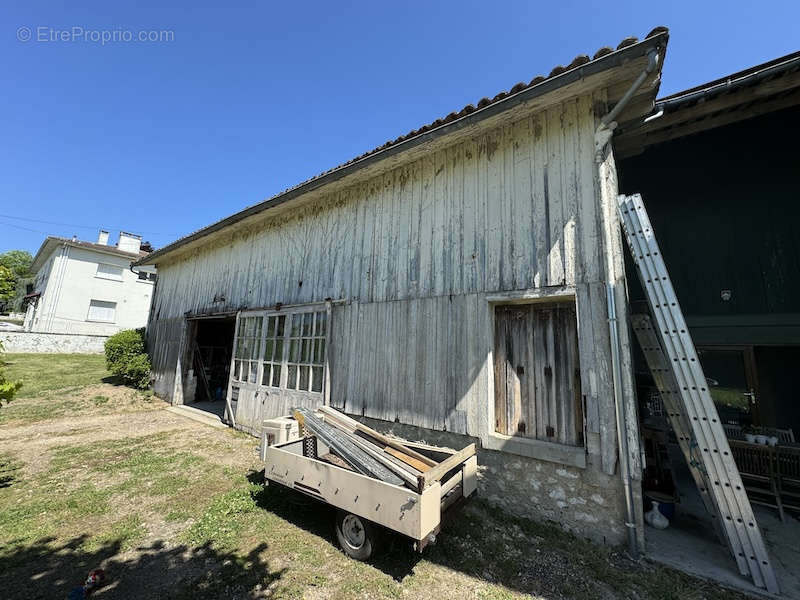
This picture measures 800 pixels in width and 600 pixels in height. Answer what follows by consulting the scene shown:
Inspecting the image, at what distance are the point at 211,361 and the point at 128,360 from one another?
299 cm

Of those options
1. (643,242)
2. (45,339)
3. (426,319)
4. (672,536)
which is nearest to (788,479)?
(672,536)

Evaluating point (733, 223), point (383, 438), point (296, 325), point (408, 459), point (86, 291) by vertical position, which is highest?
point (86, 291)

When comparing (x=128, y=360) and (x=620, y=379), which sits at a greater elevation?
(x=620, y=379)

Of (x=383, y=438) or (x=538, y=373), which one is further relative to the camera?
(x=538, y=373)

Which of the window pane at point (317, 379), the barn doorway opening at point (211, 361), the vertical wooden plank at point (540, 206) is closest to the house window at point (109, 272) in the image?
the barn doorway opening at point (211, 361)

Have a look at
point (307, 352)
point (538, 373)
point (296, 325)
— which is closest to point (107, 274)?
point (296, 325)

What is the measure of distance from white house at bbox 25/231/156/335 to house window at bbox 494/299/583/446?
2200 centimetres

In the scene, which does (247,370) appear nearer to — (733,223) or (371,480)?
(371,480)

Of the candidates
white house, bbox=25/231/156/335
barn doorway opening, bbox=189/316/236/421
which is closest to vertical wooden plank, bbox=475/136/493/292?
barn doorway opening, bbox=189/316/236/421

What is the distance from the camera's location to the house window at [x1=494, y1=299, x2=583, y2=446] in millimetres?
3766

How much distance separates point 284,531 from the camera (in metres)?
3.48

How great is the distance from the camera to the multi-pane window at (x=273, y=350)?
701 centimetres

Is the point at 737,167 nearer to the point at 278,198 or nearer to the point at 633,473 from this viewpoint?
the point at 633,473

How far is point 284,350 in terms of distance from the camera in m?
6.90
